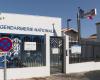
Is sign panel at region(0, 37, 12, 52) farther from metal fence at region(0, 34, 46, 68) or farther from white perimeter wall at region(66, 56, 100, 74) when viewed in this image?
white perimeter wall at region(66, 56, 100, 74)

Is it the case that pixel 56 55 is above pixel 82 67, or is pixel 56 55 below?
above

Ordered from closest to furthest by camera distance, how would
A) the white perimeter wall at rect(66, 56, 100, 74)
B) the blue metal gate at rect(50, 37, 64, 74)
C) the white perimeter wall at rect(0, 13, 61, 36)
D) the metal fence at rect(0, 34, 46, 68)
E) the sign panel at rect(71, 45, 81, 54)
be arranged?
the metal fence at rect(0, 34, 46, 68) < the blue metal gate at rect(50, 37, 64, 74) < the white perimeter wall at rect(66, 56, 100, 74) < the sign panel at rect(71, 45, 81, 54) < the white perimeter wall at rect(0, 13, 61, 36)

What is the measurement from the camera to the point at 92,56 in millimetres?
23453

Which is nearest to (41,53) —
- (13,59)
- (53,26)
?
(13,59)

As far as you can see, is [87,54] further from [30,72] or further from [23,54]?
[23,54]

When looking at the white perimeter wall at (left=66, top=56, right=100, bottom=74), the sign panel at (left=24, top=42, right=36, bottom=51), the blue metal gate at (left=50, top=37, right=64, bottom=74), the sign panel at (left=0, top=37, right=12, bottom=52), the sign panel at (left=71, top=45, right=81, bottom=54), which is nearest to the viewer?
the sign panel at (left=0, top=37, right=12, bottom=52)

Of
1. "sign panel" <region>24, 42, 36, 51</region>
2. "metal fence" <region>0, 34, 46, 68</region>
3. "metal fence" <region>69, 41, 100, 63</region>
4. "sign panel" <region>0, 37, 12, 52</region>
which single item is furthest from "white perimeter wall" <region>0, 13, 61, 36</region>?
"sign panel" <region>0, 37, 12, 52</region>

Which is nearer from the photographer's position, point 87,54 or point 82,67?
point 82,67

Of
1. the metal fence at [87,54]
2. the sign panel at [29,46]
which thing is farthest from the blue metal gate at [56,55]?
the sign panel at [29,46]

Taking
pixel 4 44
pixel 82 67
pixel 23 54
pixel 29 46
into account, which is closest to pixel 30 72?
pixel 23 54

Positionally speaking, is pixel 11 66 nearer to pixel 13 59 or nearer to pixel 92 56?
pixel 13 59

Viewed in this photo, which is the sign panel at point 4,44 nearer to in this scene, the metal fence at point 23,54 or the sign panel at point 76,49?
the metal fence at point 23,54

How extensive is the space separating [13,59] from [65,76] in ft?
12.1

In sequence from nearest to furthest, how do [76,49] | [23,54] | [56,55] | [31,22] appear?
1. [23,54]
2. [56,55]
3. [76,49]
4. [31,22]
